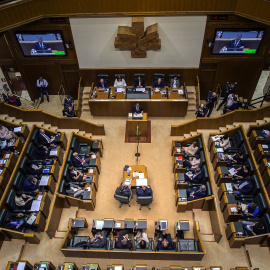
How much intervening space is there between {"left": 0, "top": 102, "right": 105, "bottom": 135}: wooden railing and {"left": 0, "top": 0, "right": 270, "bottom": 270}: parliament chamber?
0.05 metres

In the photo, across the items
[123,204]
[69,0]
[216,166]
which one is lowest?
[123,204]

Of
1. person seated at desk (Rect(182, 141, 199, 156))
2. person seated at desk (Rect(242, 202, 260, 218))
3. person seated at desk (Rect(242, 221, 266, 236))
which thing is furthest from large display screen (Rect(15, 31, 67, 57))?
person seated at desk (Rect(242, 221, 266, 236))

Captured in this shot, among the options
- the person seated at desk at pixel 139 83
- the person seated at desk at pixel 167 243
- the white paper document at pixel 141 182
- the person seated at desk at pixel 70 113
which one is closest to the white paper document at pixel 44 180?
the person seated at desk at pixel 70 113

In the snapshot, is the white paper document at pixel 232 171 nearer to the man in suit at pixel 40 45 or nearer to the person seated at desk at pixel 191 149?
the person seated at desk at pixel 191 149

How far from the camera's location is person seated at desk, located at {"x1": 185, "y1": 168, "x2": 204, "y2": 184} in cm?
957

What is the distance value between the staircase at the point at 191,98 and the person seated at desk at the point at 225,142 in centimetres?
216

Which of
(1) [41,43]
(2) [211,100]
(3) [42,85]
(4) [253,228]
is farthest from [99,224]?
(1) [41,43]

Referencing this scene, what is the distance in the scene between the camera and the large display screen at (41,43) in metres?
11.0

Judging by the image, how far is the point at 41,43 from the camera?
1129cm

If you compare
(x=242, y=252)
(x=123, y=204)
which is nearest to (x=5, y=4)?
(x=123, y=204)

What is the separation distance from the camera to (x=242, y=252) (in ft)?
27.8

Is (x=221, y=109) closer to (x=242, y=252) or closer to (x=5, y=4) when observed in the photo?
(x=242, y=252)

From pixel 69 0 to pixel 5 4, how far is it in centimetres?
193

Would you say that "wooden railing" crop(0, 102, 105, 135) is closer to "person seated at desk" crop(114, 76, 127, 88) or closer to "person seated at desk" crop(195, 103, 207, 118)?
"person seated at desk" crop(114, 76, 127, 88)
